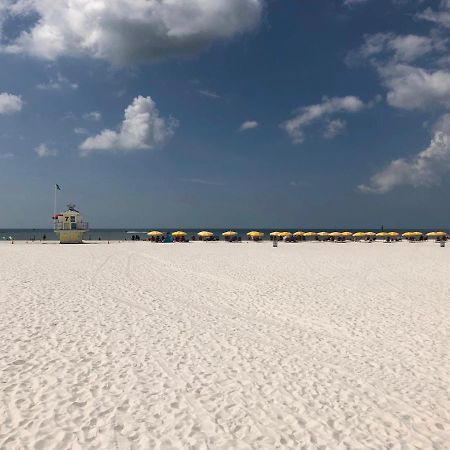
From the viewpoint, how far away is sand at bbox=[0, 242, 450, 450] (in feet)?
15.6

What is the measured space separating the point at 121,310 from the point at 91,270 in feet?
31.0

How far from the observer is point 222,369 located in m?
6.74

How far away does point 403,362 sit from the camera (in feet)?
23.7

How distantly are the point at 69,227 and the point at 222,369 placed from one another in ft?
139

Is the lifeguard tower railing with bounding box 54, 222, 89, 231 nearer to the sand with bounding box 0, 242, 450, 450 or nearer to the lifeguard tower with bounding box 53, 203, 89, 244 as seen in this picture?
the lifeguard tower with bounding box 53, 203, 89, 244

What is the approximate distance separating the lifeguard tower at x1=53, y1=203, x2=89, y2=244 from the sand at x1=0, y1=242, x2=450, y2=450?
32904mm

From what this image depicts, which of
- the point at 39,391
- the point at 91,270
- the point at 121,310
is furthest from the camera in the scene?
the point at 91,270

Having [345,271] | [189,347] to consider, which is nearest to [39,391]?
[189,347]

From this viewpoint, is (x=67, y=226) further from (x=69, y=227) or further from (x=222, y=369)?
(x=222, y=369)

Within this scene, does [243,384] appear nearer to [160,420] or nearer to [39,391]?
[160,420]

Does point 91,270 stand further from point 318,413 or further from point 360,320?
point 318,413

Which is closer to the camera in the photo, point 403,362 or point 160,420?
point 160,420

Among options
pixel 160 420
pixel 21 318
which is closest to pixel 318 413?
pixel 160 420

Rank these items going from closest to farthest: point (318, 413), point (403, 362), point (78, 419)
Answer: point (78, 419) < point (318, 413) < point (403, 362)
